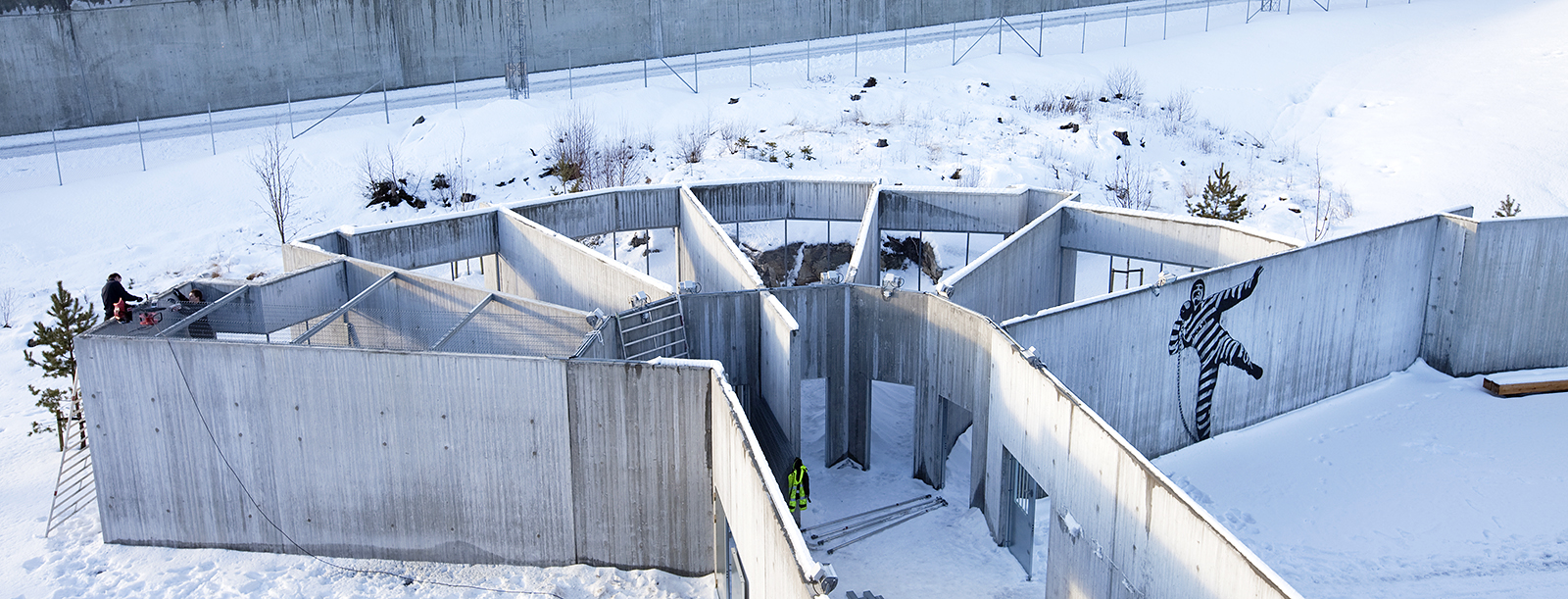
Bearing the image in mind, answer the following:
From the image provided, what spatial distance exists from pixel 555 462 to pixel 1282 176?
26.3 m

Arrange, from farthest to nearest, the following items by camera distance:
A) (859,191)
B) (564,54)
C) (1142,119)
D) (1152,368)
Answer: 1. (564,54)
2. (1142,119)
3. (859,191)
4. (1152,368)

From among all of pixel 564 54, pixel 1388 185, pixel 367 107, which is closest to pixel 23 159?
pixel 367 107

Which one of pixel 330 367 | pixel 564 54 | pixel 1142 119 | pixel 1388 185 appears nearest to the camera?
pixel 330 367

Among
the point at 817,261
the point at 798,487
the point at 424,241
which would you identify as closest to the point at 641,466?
the point at 798,487

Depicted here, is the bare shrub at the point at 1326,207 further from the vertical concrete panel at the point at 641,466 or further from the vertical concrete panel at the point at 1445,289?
the vertical concrete panel at the point at 641,466

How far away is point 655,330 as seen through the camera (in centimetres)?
1747

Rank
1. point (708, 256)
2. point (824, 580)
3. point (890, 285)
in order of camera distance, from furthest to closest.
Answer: point (708, 256), point (890, 285), point (824, 580)

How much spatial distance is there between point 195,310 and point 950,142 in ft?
75.0

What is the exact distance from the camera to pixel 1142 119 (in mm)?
36656

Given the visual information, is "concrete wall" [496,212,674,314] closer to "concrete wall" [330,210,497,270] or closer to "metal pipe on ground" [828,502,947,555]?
"concrete wall" [330,210,497,270]

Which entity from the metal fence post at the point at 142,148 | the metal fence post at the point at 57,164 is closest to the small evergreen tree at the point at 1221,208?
the metal fence post at the point at 142,148

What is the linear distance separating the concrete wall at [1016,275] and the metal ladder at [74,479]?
1348 cm

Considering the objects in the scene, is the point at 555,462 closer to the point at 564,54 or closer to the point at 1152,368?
the point at 1152,368

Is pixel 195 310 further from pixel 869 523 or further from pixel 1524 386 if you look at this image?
pixel 1524 386
